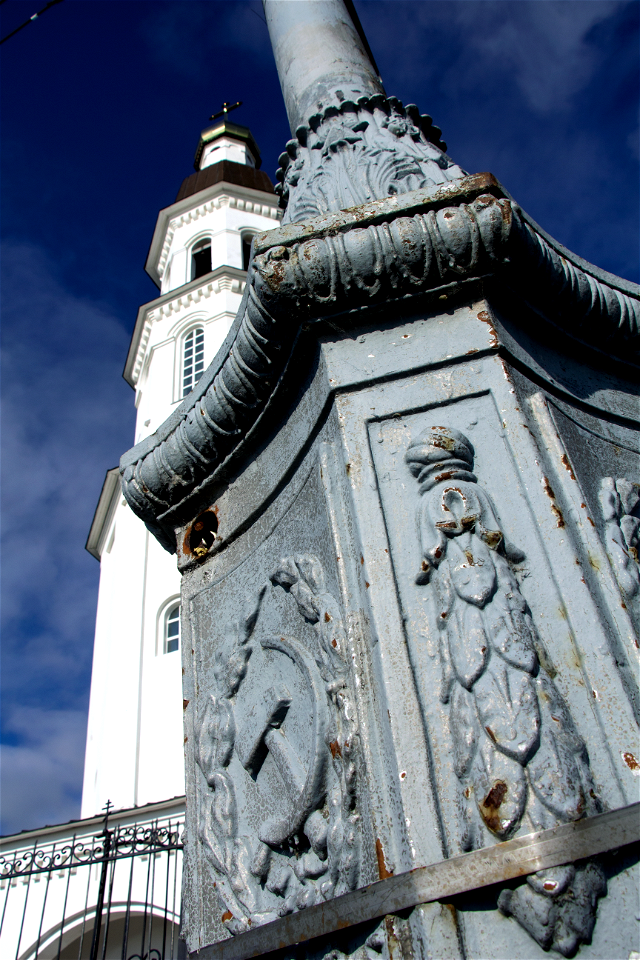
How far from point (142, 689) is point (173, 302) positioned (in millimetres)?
12937

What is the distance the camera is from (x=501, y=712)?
1432 mm

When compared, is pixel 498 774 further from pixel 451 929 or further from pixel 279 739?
pixel 279 739

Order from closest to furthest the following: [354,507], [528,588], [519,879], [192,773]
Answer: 1. [519,879]
2. [528,588]
3. [354,507]
4. [192,773]

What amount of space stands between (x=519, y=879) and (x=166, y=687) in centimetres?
1537

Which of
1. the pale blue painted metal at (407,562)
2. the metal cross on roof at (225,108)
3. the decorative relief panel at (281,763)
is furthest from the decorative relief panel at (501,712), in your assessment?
the metal cross on roof at (225,108)

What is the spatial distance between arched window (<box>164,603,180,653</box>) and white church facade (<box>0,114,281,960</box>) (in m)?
0.03

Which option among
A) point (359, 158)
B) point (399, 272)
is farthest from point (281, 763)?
point (359, 158)

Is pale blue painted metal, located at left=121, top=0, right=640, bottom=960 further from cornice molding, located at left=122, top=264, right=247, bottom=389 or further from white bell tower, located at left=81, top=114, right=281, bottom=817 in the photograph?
cornice molding, located at left=122, top=264, right=247, bottom=389

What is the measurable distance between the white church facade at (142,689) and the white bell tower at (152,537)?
0.04 meters

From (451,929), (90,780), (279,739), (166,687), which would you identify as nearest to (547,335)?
(279,739)

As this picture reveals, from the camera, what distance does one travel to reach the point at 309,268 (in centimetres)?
203

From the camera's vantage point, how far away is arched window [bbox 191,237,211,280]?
1023 inches

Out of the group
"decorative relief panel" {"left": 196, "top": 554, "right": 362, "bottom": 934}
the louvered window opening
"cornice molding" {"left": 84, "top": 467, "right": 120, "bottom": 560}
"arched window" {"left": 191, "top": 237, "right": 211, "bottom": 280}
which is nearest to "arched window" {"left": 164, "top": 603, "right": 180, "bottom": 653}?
"cornice molding" {"left": 84, "top": 467, "right": 120, "bottom": 560}

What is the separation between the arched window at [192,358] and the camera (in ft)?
70.1
